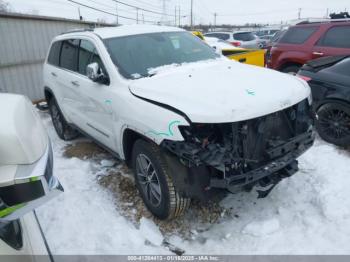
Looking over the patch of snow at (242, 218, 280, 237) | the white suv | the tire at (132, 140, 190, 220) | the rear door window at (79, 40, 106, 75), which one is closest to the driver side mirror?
the white suv

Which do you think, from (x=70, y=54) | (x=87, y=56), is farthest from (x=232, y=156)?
(x=70, y=54)

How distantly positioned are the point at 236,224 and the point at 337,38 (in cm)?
608

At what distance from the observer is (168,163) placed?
2.73 metres

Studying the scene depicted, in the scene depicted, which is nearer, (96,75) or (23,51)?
(96,75)

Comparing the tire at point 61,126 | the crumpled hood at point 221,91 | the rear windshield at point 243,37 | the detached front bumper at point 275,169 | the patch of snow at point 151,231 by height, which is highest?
the crumpled hood at point 221,91

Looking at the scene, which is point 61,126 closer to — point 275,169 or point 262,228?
point 262,228

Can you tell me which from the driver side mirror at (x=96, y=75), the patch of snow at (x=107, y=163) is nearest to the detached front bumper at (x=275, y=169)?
the driver side mirror at (x=96, y=75)

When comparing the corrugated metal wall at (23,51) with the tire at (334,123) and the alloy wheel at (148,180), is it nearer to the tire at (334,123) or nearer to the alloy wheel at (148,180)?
the alloy wheel at (148,180)

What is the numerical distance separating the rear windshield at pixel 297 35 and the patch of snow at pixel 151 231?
666 cm

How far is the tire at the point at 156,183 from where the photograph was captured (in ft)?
9.46

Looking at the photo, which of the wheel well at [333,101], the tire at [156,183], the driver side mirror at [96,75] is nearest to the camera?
the tire at [156,183]

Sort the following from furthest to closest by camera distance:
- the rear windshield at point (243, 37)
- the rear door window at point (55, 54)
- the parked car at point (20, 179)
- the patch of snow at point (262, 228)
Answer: the rear windshield at point (243, 37)
the rear door window at point (55, 54)
the patch of snow at point (262, 228)
the parked car at point (20, 179)

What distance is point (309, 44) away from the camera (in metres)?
7.67

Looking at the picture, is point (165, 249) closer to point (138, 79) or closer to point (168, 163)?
point (168, 163)
